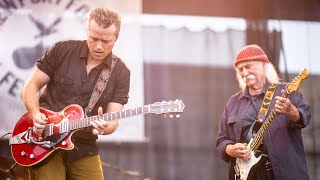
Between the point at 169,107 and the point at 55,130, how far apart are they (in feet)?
2.27

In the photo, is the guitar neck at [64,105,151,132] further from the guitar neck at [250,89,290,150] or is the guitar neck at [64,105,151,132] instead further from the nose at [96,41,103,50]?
the guitar neck at [250,89,290,150]

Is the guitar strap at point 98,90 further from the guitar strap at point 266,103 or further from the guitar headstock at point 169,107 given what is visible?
the guitar strap at point 266,103

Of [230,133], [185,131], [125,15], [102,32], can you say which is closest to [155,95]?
[185,131]

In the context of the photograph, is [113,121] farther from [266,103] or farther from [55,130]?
[266,103]

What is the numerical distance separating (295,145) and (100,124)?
4.03ft

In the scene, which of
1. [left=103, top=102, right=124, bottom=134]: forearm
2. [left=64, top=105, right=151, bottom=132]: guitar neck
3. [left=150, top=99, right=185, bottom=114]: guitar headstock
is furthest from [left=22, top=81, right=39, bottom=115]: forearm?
[left=150, top=99, right=185, bottom=114]: guitar headstock

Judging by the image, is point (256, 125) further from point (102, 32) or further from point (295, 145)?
point (102, 32)

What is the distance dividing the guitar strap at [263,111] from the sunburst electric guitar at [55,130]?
54 cm

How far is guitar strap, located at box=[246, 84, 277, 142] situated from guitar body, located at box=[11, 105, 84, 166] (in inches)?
42.5

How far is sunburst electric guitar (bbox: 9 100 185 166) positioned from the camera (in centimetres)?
310

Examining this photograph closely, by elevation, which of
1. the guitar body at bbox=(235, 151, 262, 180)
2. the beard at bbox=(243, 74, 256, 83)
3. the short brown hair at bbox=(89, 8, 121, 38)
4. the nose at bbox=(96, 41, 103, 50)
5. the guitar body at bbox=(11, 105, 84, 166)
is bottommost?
the guitar body at bbox=(235, 151, 262, 180)

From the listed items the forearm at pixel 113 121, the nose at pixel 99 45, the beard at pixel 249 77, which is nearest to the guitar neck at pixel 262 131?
the beard at pixel 249 77

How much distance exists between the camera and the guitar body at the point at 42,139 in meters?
3.10

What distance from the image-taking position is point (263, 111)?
3402 mm
